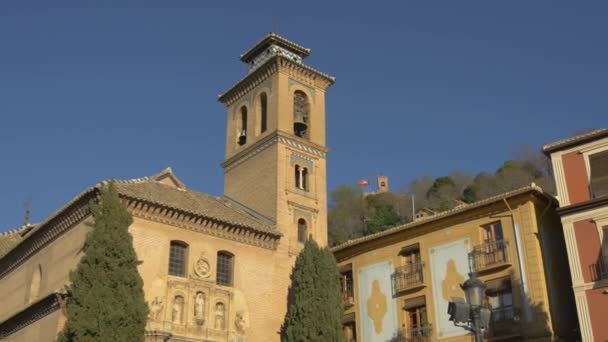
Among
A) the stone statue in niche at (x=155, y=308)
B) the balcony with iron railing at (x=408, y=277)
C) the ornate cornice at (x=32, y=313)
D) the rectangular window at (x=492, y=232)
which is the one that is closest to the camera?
the ornate cornice at (x=32, y=313)

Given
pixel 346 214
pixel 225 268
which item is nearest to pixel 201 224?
pixel 225 268

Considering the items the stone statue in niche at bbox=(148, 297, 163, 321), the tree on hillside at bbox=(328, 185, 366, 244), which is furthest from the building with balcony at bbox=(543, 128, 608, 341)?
the tree on hillside at bbox=(328, 185, 366, 244)

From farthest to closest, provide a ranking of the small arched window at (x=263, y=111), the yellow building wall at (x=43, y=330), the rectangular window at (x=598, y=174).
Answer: the small arched window at (x=263, y=111) → the yellow building wall at (x=43, y=330) → the rectangular window at (x=598, y=174)

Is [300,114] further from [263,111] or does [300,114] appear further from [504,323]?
[504,323]

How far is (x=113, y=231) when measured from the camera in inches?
795

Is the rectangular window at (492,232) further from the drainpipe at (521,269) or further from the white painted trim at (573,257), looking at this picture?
the white painted trim at (573,257)

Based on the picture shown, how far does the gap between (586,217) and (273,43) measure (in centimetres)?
1684

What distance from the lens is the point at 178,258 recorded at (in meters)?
23.7

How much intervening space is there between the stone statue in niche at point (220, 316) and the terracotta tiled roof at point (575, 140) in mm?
12127

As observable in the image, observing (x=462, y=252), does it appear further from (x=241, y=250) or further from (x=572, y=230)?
(x=241, y=250)

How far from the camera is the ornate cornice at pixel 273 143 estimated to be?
28.8 metres

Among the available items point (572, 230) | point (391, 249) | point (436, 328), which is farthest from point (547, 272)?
point (391, 249)

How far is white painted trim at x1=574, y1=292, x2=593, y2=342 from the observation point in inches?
740

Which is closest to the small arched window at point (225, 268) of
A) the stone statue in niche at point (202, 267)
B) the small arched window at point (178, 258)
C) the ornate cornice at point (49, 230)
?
the stone statue in niche at point (202, 267)
